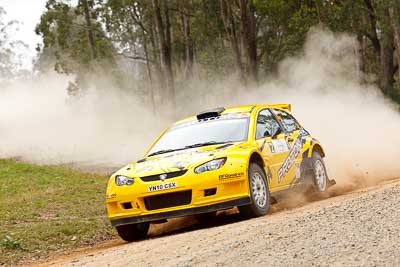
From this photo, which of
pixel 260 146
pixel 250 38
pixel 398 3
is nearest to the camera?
pixel 260 146

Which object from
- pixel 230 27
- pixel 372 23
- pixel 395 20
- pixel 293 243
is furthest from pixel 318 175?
pixel 230 27

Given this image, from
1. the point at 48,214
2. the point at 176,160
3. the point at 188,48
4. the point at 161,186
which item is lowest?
the point at 48,214

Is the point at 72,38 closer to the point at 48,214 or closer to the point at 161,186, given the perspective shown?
the point at 48,214

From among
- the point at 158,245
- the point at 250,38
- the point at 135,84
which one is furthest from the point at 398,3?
the point at 135,84

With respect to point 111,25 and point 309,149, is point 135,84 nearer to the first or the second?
point 111,25

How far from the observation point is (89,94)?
49.0 metres

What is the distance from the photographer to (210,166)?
31.2 feet

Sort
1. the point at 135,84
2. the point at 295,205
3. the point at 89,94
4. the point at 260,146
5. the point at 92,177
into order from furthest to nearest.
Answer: the point at 135,84
the point at 89,94
the point at 92,177
the point at 295,205
the point at 260,146

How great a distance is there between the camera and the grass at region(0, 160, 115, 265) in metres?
10.5

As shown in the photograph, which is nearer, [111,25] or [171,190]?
[171,190]

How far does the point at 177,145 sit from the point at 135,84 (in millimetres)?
43163

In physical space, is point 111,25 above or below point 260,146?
above

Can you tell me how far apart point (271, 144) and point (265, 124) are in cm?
52

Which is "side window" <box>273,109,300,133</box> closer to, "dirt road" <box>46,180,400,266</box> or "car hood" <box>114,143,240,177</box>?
"car hood" <box>114,143,240,177</box>
